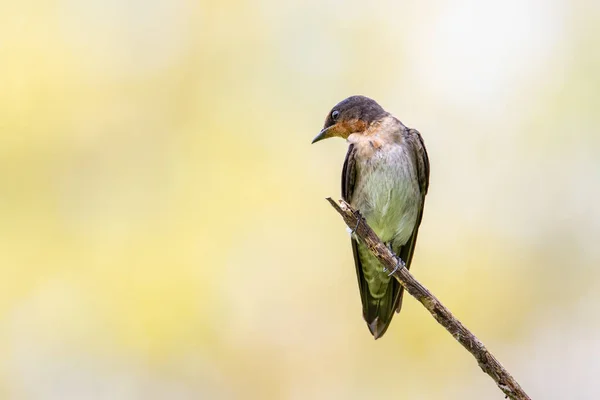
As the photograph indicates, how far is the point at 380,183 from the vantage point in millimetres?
7156

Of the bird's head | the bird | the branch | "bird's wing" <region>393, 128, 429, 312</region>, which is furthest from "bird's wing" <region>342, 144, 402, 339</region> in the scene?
the branch

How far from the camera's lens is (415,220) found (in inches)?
302

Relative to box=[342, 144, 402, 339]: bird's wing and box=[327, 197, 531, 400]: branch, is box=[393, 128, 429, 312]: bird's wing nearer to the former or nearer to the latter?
box=[342, 144, 402, 339]: bird's wing

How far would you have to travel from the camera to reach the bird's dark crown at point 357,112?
298 inches

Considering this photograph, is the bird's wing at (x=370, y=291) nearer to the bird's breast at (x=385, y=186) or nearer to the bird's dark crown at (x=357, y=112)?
the bird's breast at (x=385, y=186)

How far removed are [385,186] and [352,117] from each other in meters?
0.94

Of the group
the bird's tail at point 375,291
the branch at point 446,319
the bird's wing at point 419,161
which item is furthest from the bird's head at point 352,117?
the branch at point 446,319

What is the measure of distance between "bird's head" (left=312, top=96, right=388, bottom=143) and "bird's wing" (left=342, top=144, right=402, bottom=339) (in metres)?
0.25

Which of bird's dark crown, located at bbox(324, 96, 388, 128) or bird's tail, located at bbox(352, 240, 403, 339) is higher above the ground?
bird's dark crown, located at bbox(324, 96, 388, 128)

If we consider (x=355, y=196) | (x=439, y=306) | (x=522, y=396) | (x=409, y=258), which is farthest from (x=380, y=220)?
(x=522, y=396)

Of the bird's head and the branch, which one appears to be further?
the bird's head

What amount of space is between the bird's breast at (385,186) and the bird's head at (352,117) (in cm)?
33

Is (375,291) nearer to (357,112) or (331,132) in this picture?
(331,132)

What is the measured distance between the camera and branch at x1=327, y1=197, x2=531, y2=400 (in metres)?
4.39
